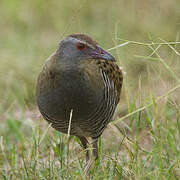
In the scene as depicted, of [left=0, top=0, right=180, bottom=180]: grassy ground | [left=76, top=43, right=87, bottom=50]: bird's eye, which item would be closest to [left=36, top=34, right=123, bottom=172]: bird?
[left=76, top=43, right=87, bottom=50]: bird's eye

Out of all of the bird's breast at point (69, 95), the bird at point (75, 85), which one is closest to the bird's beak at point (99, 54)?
the bird at point (75, 85)

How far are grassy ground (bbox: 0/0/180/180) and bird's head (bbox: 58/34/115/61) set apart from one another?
0.60 ft

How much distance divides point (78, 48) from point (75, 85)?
10.3 inches

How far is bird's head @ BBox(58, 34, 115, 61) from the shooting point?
400 centimetres

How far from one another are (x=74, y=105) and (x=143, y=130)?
142 centimetres

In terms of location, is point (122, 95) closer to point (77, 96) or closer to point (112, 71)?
point (112, 71)

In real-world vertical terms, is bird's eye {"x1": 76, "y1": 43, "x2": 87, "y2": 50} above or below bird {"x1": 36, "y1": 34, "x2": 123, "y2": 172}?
above

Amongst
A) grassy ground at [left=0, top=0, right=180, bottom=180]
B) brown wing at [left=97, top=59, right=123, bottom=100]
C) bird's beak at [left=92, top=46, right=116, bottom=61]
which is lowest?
grassy ground at [left=0, top=0, right=180, bottom=180]

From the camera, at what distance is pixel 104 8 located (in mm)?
8695

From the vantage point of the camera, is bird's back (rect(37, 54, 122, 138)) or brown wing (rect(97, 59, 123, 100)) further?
brown wing (rect(97, 59, 123, 100))

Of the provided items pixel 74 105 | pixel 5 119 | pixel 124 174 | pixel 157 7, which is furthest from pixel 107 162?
pixel 157 7

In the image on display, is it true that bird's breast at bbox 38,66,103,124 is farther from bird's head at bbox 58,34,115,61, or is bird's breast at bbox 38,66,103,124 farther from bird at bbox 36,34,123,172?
bird's head at bbox 58,34,115,61

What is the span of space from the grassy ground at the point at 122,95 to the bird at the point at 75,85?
20 cm

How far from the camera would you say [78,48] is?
4016 mm
